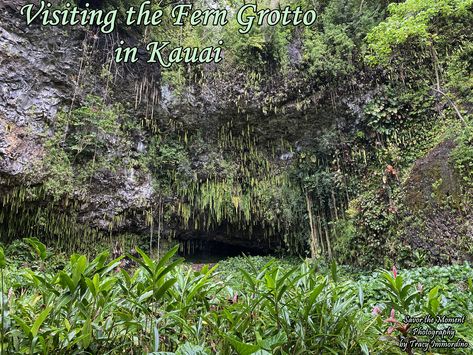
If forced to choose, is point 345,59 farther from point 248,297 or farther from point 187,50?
point 248,297

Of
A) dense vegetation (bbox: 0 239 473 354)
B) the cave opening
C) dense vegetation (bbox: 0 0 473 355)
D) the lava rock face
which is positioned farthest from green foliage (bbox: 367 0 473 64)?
the cave opening

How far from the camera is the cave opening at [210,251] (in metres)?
9.14

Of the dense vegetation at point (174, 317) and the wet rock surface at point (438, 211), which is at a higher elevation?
the wet rock surface at point (438, 211)

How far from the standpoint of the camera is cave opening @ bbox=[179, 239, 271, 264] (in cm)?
914

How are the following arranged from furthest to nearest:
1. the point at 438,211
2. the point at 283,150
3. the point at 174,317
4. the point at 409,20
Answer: the point at 283,150
the point at 409,20
the point at 438,211
the point at 174,317

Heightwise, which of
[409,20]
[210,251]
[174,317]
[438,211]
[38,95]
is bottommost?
[174,317]

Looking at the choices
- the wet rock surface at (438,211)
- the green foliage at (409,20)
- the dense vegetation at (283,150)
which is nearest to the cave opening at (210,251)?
the dense vegetation at (283,150)

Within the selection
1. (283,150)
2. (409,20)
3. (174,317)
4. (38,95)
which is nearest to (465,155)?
(409,20)

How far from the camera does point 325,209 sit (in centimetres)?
743

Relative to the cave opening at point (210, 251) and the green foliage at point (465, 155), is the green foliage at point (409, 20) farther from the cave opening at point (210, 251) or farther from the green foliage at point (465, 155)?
the cave opening at point (210, 251)

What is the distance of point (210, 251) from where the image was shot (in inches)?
379

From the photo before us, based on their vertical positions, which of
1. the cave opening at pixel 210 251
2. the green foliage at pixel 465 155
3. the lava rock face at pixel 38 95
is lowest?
the cave opening at pixel 210 251

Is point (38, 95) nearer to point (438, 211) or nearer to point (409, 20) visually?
point (409, 20)

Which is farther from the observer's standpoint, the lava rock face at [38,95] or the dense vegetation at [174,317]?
the lava rock face at [38,95]
